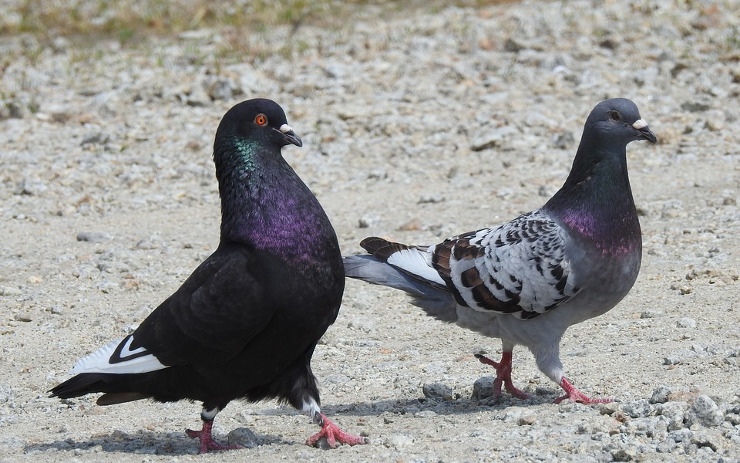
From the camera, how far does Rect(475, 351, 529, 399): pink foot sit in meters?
5.57

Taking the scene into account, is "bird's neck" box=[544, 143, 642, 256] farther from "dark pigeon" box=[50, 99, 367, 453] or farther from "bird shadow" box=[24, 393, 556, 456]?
"dark pigeon" box=[50, 99, 367, 453]

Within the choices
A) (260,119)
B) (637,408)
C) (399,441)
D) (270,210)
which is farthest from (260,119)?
(637,408)

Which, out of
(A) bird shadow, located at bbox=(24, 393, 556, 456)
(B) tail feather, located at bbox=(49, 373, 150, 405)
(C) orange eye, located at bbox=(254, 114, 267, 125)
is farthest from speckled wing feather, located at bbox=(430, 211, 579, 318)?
(B) tail feather, located at bbox=(49, 373, 150, 405)

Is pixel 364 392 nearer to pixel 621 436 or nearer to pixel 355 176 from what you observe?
pixel 621 436

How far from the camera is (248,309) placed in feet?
15.3

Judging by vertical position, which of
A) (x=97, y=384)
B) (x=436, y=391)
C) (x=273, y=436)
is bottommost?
(x=273, y=436)

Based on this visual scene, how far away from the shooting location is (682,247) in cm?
756

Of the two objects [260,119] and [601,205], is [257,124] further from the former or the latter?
[601,205]

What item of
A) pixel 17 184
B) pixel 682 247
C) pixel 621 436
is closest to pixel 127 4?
pixel 17 184

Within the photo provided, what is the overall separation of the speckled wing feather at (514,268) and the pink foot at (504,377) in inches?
9.9

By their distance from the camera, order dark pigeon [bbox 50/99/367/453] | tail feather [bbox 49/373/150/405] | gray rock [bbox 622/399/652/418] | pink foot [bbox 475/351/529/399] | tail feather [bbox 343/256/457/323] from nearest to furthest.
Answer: dark pigeon [bbox 50/99/367/453]
gray rock [bbox 622/399/652/418]
tail feather [bbox 49/373/150/405]
pink foot [bbox 475/351/529/399]
tail feather [bbox 343/256/457/323]

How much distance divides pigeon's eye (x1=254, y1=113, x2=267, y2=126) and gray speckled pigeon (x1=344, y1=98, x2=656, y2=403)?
3.84 feet

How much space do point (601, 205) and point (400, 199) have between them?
146 inches

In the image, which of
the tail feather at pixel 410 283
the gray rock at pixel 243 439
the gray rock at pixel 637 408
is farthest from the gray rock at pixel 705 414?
the gray rock at pixel 243 439
